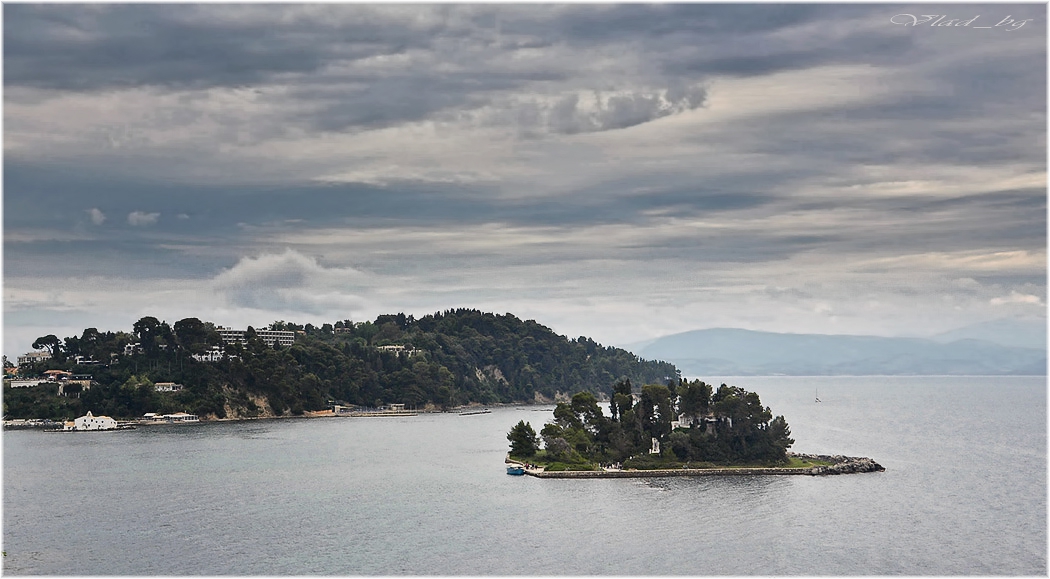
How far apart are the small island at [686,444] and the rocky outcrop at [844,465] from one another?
9 centimetres

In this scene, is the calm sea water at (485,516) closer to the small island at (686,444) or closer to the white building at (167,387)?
the small island at (686,444)

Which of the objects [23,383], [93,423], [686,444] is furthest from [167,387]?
[686,444]

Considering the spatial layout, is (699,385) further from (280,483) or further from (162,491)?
(162,491)

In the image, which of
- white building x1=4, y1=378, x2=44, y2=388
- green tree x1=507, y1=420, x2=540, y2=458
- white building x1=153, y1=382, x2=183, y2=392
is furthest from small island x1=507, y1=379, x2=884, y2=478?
white building x1=4, y1=378, x2=44, y2=388

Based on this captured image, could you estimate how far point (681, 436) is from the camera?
342ft

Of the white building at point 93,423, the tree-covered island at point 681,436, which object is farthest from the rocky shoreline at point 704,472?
the white building at point 93,423

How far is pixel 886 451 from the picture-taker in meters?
125

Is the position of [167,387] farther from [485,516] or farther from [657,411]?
[485,516]

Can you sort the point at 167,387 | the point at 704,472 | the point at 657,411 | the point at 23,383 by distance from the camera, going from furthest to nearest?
the point at 167,387
the point at 23,383
the point at 657,411
the point at 704,472

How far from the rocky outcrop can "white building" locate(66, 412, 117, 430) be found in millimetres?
111288

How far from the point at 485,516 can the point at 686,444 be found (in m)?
30.2

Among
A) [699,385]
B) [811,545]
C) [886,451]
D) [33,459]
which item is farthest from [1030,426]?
[33,459]

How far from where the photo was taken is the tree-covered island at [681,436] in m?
103

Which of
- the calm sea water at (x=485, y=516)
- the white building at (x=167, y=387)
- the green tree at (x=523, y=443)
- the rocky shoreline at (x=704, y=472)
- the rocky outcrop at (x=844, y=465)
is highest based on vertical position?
the white building at (x=167, y=387)
